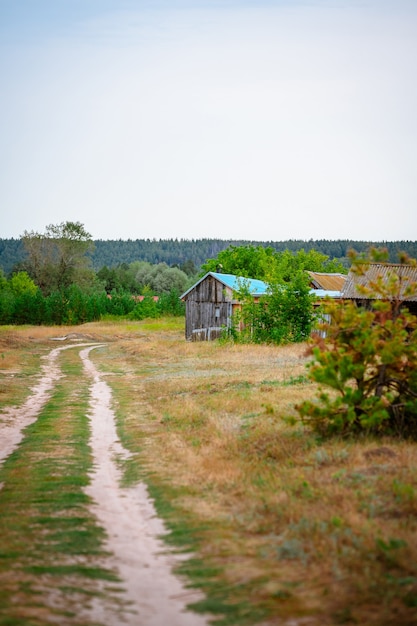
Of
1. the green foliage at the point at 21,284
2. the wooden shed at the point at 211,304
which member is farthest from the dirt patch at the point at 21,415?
the green foliage at the point at 21,284

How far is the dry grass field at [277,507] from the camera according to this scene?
5.84 meters

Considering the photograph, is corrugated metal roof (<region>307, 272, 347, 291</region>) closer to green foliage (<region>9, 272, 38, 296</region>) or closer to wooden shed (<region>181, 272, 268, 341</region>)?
wooden shed (<region>181, 272, 268, 341</region>)

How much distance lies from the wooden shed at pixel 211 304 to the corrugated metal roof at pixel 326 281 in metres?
8.80

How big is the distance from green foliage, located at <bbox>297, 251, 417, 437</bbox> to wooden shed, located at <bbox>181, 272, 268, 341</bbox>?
29206 millimetres

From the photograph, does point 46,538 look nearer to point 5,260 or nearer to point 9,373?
point 9,373

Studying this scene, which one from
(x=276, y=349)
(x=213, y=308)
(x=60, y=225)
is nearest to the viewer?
(x=276, y=349)

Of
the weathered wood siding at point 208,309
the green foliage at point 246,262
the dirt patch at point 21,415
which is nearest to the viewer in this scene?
the dirt patch at point 21,415

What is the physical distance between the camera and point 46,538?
7.71 m

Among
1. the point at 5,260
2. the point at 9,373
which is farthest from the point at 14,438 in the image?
the point at 5,260

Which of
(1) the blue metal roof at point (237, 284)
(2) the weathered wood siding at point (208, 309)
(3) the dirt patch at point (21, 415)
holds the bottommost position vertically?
(3) the dirt patch at point (21, 415)

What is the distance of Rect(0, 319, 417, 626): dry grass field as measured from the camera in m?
5.84

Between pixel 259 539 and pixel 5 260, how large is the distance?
189m

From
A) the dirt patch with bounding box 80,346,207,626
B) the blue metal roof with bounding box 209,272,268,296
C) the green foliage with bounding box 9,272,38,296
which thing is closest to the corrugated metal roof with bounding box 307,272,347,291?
the blue metal roof with bounding box 209,272,268,296

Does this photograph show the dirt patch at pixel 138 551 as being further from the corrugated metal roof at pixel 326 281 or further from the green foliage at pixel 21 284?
the green foliage at pixel 21 284
